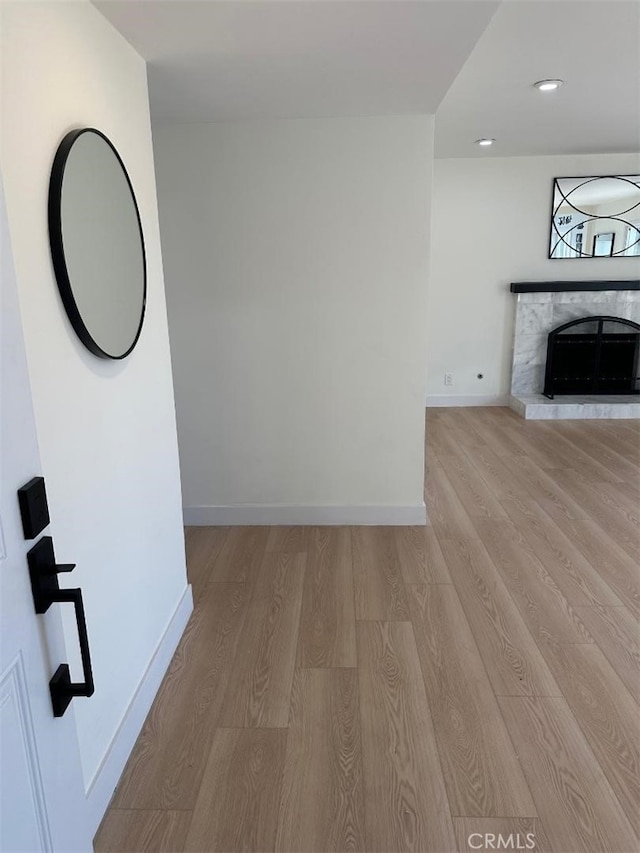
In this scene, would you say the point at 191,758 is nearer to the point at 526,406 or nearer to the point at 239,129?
the point at 239,129

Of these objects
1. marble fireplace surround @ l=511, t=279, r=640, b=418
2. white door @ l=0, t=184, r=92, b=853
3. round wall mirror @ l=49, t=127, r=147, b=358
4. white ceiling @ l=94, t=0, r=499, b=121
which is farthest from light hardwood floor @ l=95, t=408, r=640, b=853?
marble fireplace surround @ l=511, t=279, r=640, b=418

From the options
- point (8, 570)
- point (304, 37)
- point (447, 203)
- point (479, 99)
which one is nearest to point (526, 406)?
point (447, 203)

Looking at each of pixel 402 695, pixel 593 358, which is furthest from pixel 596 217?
pixel 402 695

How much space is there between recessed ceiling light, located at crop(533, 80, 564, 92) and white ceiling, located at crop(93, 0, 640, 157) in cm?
5

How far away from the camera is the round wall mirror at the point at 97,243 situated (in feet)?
4.51

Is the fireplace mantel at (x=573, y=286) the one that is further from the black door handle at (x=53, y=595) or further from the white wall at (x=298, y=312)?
the black door handle at (x=53, y=595)

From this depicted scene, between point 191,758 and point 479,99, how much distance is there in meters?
3.93

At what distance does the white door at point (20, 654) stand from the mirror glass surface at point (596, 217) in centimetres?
582

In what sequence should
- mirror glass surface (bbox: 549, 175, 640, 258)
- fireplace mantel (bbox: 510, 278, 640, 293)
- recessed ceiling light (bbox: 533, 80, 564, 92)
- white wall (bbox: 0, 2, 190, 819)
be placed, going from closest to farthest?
white wall (bbox: 0, 2, 190, 819) → recessed ceiling light (bbox: 533, 80, 564, 92) → mirror glass surface (bbox: 549, 175, 640, 258) → fireplace mantel (bbox: 510, 278, 640, 293)

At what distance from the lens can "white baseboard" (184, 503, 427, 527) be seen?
3377 mm

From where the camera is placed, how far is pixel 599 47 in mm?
2879

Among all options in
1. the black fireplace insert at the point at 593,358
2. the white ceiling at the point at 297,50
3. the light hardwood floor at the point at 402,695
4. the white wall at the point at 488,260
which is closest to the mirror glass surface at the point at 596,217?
the white wall at the point at 488,260

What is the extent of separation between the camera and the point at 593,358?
5852mm

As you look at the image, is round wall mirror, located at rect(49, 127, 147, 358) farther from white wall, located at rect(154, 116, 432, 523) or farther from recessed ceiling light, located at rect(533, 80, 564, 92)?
recessed ceiling light, located at rect(533, 80, 564, 92)
